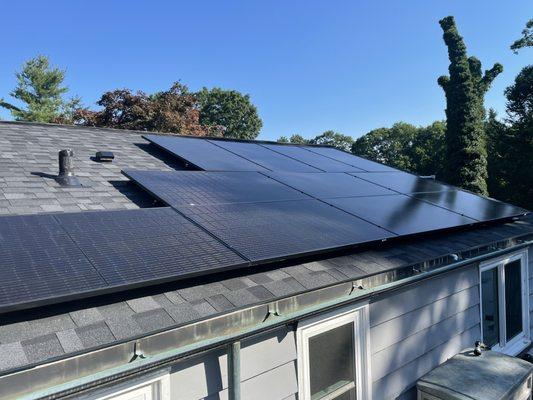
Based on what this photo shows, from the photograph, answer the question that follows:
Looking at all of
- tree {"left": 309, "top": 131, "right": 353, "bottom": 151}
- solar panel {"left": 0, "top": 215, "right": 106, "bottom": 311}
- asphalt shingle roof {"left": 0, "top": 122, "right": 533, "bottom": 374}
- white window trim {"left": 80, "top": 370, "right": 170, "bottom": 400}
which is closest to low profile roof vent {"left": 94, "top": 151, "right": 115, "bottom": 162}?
asphalt shingle roof {"left": 0, "top": 122, "right": 533, "bottom": 374}

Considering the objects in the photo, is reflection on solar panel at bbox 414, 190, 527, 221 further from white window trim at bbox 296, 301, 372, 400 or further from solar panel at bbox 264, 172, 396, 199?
white window trim at bbox 296, 301, 372, 400

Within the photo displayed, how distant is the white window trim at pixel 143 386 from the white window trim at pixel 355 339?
1218mm

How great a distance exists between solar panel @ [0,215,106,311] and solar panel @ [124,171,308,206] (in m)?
1.36

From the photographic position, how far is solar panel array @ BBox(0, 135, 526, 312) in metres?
2.45

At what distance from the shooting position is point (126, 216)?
11.6 feet

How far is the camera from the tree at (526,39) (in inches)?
982

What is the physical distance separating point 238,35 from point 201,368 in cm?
2505

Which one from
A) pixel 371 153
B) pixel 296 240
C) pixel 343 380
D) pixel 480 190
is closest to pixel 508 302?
pixel 343 380

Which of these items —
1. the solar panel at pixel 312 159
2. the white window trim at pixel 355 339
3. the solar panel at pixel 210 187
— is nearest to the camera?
the white window trim at pixel 355 339

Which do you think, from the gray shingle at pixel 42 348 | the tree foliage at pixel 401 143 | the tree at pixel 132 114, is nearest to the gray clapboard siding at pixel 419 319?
the gray shingle at pixel 42 348

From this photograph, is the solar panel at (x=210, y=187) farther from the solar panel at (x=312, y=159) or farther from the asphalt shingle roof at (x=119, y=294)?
the solar panel at (x=312, y=159)

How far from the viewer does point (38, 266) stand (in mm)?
2387

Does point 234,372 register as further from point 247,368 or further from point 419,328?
point 419,328

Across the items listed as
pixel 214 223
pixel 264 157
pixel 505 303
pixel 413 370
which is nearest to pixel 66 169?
pixel 214 223
